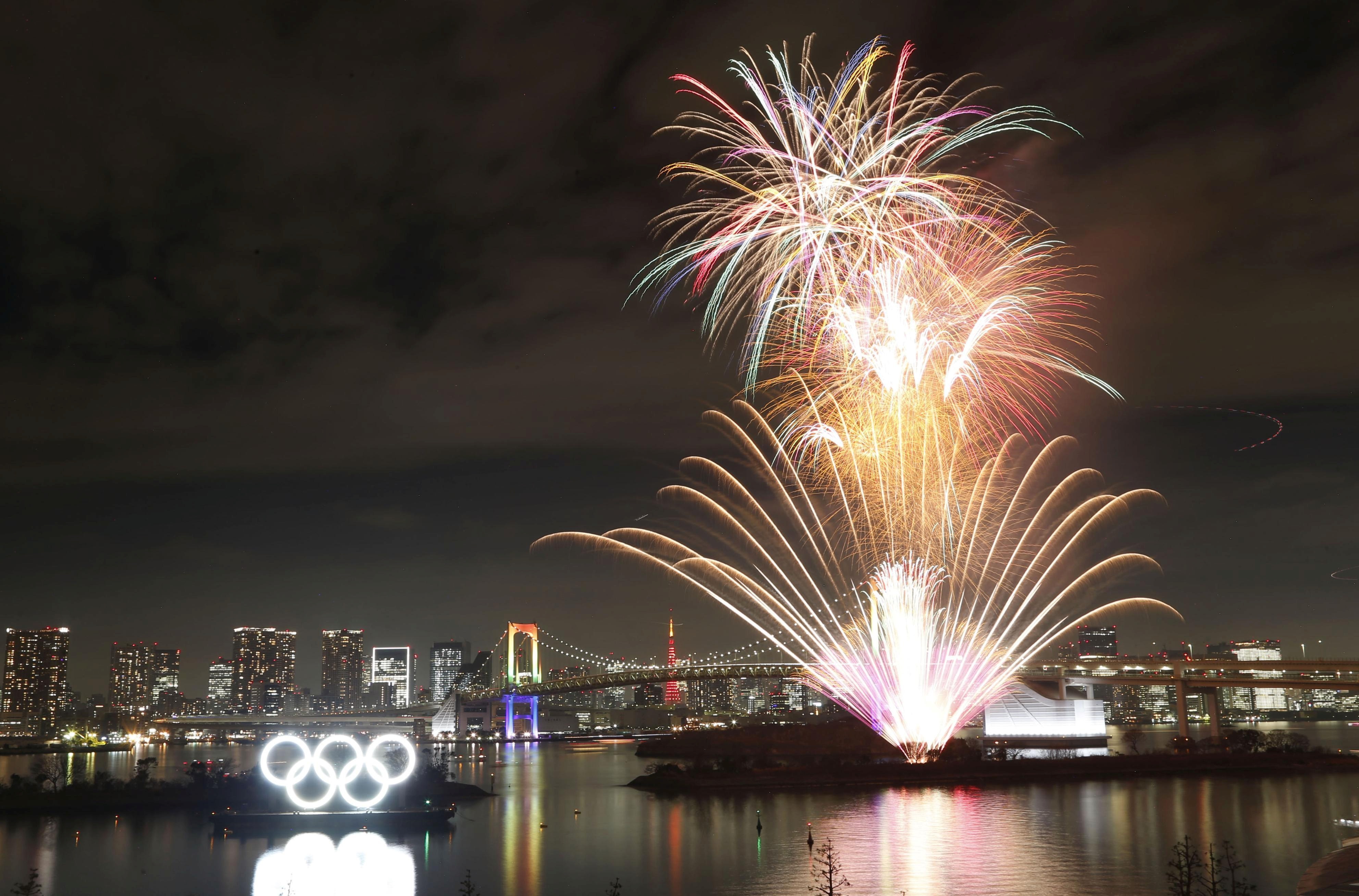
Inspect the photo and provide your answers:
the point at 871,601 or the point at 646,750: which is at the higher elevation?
the point at 871,601

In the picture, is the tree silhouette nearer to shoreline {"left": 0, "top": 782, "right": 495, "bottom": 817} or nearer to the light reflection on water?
the light reflection on water

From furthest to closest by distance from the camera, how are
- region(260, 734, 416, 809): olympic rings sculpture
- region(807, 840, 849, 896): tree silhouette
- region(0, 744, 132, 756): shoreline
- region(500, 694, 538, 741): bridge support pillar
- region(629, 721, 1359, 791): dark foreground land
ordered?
region(500, 694, 538, 741): bridge support pillar < region(0, 744, 132, 756): shoreline < region(629, 721, 1359, 791): dark foreground land < region(260, 734, 416, 809): olympic rings sculpture < region(807, 840, 849, 896): tree silhouette

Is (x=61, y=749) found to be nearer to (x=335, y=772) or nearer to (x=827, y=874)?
(x=335, y=772)

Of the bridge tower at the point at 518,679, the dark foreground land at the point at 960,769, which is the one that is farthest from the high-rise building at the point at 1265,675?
the bridge tower at the point at 518,679

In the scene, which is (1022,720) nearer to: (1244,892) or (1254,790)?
(1254,790)

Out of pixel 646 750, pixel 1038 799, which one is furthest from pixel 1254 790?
pixel 646 750

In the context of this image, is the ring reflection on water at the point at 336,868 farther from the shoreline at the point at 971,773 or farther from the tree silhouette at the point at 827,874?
the shoreline at the point at 971,773

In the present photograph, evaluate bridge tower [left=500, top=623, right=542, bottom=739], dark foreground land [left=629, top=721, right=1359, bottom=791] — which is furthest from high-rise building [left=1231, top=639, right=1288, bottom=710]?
bridge tower [left=500, top=623, right=542, bottom=739]
